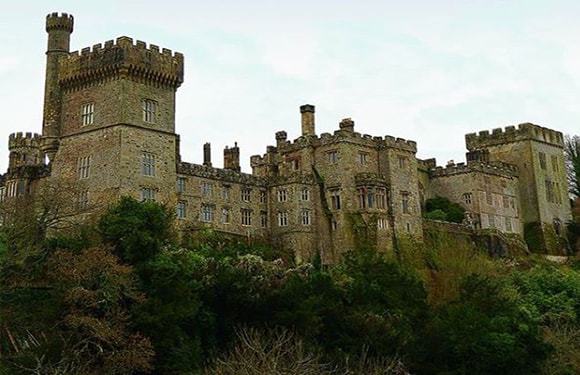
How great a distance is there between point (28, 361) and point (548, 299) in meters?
33.7

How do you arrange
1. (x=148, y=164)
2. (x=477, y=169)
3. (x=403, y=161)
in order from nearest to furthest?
(x=148, y=164)
(x=403, y=161)
(x=477, y=169)

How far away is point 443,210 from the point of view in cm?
7950

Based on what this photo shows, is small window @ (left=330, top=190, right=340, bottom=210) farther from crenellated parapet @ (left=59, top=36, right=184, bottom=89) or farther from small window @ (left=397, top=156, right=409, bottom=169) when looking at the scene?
crenellated parapet @ (left=59, top=36, right=184, bottom=89)

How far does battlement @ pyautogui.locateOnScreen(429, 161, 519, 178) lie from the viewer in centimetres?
8106

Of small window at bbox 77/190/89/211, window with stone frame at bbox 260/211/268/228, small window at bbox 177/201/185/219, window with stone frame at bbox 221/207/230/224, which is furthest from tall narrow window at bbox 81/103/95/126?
window with stone frame at bbox 260/211/268/228

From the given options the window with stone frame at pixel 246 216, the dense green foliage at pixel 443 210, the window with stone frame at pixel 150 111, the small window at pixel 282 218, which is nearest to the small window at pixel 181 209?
the window with stone frame at pixel 246 216

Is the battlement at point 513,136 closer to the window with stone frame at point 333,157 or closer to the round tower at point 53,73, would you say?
the window with stone frame at point 333,157

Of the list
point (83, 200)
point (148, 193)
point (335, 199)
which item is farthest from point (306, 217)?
point (83, 200)

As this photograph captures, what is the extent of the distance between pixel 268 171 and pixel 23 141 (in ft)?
64.5

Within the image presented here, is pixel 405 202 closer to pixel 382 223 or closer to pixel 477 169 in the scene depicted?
pixel 382 223

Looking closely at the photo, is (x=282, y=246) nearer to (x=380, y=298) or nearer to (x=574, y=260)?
(x=380, y=298)

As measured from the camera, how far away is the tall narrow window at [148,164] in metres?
Answer: 58.0

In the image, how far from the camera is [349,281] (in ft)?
155

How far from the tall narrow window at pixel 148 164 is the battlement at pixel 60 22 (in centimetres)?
1233
